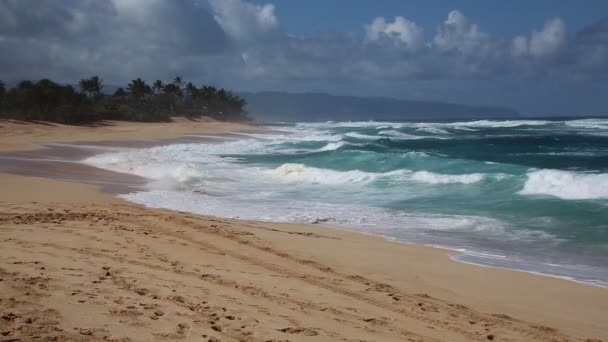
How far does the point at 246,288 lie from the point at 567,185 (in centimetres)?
1319

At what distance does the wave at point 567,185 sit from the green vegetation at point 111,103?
43.6 m

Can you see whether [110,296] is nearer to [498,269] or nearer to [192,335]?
[192,335]

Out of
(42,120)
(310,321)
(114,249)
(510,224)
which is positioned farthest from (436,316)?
(42,120)

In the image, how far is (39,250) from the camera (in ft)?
19.5

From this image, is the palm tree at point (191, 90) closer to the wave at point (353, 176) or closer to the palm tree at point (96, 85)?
the palm tree at point (96, 85)

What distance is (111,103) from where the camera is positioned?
6181 centimetres

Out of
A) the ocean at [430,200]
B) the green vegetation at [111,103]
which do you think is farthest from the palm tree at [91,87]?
the ocean at [430,200]

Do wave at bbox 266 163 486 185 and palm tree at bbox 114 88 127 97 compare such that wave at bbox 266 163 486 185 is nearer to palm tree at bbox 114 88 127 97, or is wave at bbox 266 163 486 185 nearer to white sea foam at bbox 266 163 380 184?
white sea foam at bbox 266 163 380 184

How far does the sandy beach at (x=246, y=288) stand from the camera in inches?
156

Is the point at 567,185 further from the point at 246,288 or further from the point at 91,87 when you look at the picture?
the point at 91,87

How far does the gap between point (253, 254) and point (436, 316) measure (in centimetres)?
287

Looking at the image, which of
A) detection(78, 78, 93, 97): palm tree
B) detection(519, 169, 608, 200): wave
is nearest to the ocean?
detection(519, 169, 608, 200): wave

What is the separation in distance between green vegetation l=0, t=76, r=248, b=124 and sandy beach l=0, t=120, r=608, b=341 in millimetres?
43361

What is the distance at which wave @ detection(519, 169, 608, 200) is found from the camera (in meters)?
14.3
